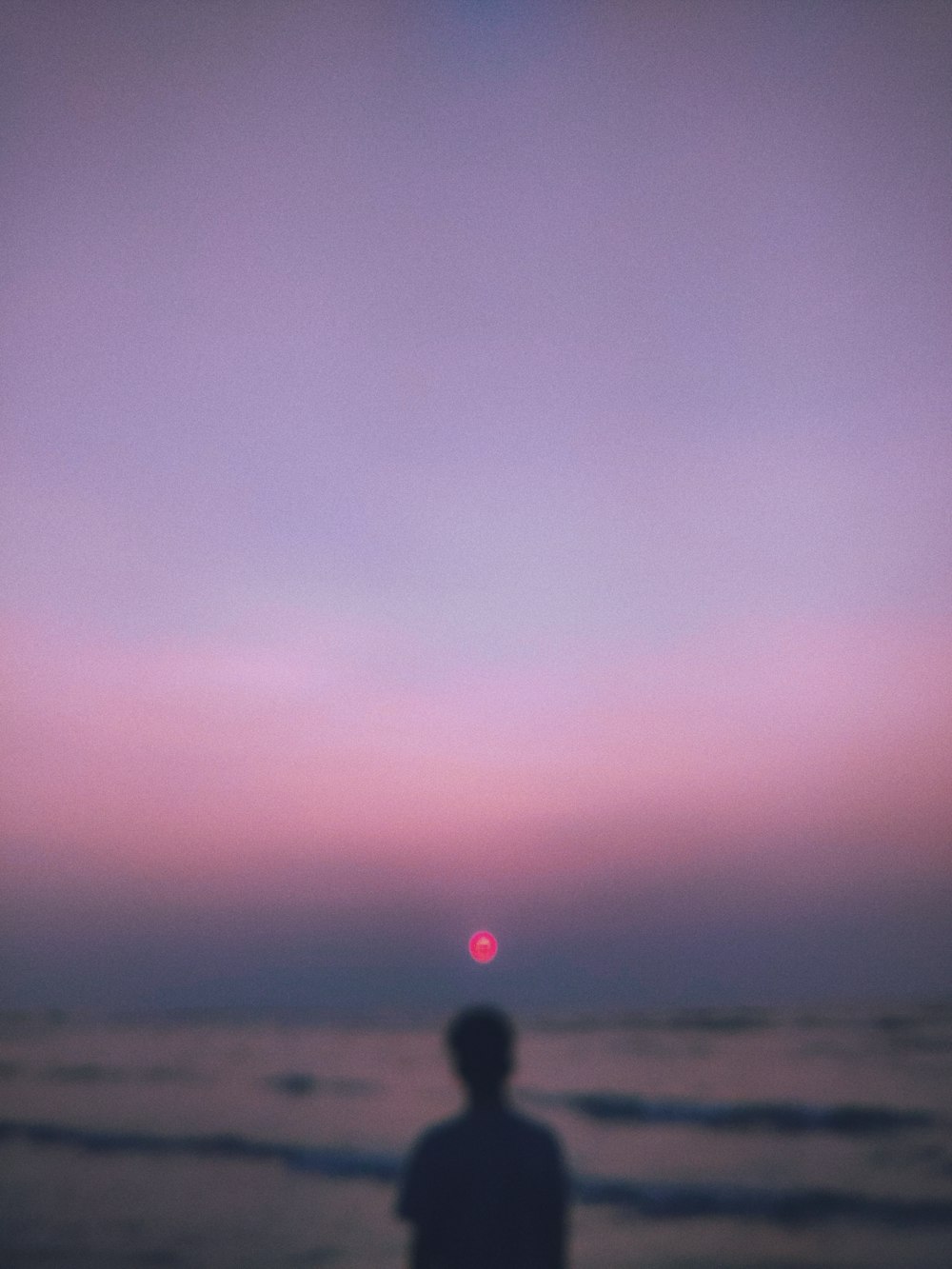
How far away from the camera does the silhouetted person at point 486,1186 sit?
3.25m

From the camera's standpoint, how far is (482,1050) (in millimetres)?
3344

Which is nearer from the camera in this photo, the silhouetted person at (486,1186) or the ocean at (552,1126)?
the silhouetted person at (486,1186)

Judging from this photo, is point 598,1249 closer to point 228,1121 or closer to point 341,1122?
point 341,1122

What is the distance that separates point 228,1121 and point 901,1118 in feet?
33.5

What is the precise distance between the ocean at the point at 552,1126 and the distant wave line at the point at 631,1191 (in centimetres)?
5

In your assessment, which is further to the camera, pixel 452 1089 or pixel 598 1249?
pixel 452 1089

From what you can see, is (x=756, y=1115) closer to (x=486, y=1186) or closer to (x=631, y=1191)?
(x=631, y=1191)

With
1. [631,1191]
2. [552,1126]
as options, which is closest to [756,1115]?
[552,1126]

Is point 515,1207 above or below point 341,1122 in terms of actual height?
above

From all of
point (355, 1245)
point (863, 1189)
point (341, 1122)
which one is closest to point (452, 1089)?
point (341, 1122)

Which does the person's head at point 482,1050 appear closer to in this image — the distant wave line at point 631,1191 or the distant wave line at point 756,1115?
the distant wave line at point 631,1191

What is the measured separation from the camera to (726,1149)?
50.7ft

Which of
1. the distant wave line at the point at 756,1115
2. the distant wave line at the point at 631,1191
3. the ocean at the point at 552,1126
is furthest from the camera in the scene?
the distant wave line at the point at 756,1115

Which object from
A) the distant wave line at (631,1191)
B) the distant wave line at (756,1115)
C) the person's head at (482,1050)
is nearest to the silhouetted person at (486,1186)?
the person's head at (482,1050)
